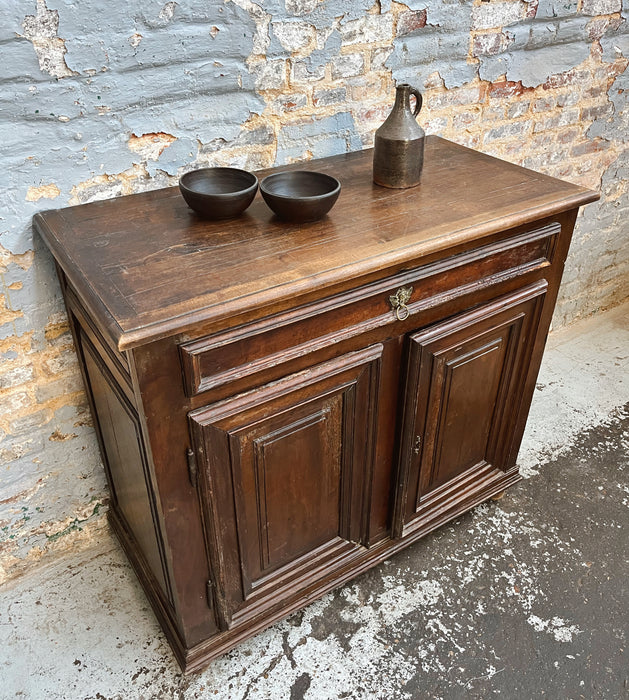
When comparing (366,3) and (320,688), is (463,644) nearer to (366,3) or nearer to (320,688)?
(320,688)

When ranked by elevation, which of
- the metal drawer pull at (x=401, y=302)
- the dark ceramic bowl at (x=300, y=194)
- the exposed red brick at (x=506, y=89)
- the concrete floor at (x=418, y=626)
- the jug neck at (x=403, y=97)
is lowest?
the concrete floor at (x=418, y=626)

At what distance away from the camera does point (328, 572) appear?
1843mm

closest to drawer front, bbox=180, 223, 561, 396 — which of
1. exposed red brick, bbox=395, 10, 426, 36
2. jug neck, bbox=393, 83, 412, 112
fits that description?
jug neck, bbox=393, 83, 412, 112

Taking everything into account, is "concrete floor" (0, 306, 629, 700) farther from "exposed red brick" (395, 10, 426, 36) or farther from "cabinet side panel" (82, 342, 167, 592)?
"exposed red brick" (395, 10, 426, 36)

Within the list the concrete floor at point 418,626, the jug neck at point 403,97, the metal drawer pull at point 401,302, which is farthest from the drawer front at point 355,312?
the concrete floor at point 418,626

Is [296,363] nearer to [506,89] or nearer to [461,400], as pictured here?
[461,400]

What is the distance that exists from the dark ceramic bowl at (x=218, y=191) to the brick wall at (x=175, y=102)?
0.55 feet

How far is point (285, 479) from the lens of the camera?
5.18 feet

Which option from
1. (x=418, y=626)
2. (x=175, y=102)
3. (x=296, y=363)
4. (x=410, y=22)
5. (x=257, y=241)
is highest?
(x=410, y=22)

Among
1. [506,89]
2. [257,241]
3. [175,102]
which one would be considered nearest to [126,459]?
[257,241]

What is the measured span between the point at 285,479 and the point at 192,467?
29 cm

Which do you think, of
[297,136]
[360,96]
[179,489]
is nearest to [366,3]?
[360,96]

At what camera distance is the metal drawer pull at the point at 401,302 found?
1497mm

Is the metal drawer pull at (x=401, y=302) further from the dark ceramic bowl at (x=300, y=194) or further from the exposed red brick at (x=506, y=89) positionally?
the exposed red brick at (x=506, y=89)
